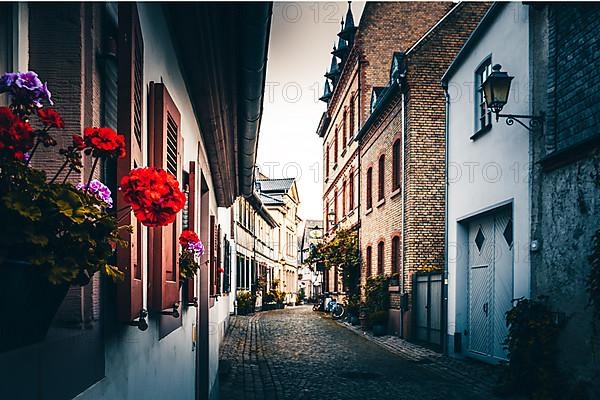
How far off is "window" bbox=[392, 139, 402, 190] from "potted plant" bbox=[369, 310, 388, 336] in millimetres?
3628

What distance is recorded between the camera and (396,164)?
18.9 metres

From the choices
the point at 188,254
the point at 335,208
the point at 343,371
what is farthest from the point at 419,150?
the point at 335,208

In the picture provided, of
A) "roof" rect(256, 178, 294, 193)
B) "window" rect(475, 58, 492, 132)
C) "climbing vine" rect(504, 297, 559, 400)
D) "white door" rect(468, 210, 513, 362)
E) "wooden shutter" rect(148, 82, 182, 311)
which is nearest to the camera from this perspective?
"wooden shutter" rect(148, 82, 182, 311)

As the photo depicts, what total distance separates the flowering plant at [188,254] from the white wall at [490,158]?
6131 millimetres

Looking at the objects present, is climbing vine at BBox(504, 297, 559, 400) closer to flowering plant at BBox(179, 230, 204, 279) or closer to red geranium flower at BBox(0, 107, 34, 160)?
flowering plant at BBox(179, 230, 204, 279)

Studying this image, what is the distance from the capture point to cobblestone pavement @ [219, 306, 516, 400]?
916 cm

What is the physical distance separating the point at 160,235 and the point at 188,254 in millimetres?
1777

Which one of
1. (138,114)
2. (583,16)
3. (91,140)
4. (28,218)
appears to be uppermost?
(583,16)

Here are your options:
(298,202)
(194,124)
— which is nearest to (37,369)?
(194,124)

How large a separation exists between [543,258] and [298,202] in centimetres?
5768

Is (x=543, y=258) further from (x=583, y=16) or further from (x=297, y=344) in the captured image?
(x=297, y=344)

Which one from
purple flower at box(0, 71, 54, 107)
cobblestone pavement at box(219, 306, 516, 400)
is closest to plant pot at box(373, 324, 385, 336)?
cobblestone pavement at box(219, 306, 516, 400)

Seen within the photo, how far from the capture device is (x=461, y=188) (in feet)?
42.7

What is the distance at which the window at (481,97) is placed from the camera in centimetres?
1177
